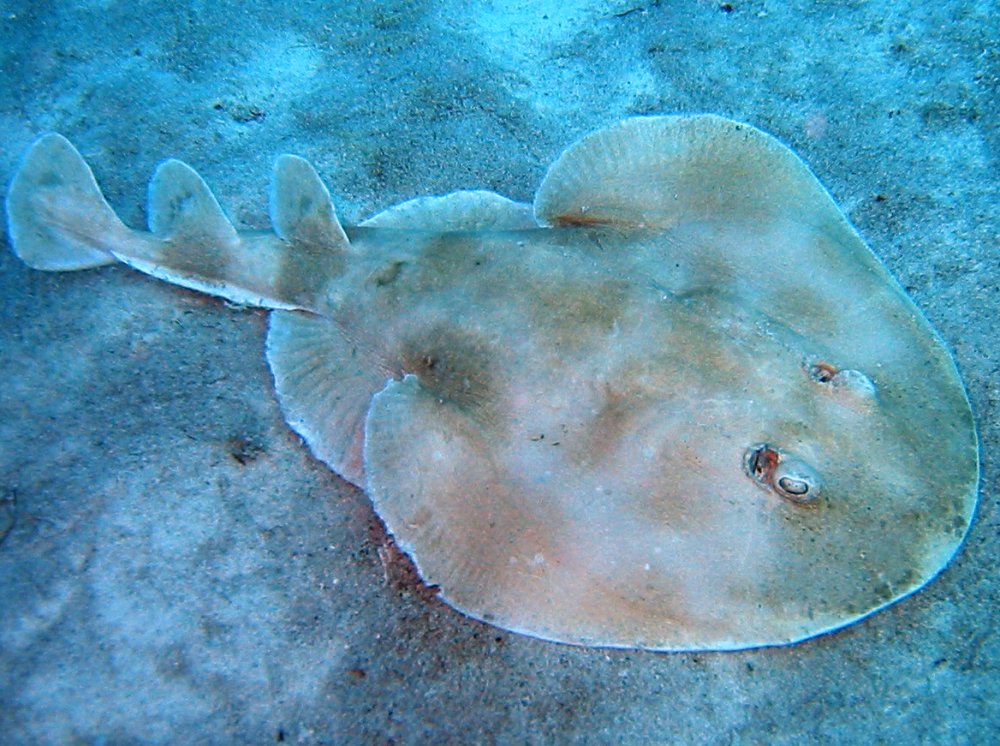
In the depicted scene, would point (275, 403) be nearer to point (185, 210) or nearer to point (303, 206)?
point (303, 206)

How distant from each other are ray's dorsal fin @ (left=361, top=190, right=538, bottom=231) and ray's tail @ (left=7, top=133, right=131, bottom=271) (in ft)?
4.32

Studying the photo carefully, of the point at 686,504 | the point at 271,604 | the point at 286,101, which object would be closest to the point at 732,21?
the point at 286,101

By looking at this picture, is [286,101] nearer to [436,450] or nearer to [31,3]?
[31,3]

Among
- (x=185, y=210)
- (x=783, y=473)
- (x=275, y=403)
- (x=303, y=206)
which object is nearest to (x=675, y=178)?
(x=783, y=473)

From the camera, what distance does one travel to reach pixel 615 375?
2.50 meters

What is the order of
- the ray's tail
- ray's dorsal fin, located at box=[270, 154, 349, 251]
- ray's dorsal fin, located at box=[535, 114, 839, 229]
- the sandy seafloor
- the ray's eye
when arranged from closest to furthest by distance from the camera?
the ray's eye → the sandy seafloor → ray's dorsal fin, located at box=[535, 114, 839, 229] → ray's dorsal fin, located at box=[270, 154, 349, 251] → the ray's tail

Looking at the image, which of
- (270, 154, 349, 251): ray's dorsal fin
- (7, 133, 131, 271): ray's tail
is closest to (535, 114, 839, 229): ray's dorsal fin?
(270, 154, 349, 251): ray's dorsal fin

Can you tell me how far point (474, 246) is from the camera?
2.99m

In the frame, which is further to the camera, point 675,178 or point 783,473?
point 675,178

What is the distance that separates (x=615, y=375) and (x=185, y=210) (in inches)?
91.1

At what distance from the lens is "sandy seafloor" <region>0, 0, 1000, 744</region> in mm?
2316

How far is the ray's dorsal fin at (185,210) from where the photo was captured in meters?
3.26

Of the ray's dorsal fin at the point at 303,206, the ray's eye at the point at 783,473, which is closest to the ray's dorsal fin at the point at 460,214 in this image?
the ray's dorsal fin at the point at 303,206

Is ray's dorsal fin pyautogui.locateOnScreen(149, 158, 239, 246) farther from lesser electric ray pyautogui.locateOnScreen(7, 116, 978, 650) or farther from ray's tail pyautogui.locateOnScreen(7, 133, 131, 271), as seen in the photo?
ray's tail pyautogui.locateOnScreen(7, 133, 131, 271)
